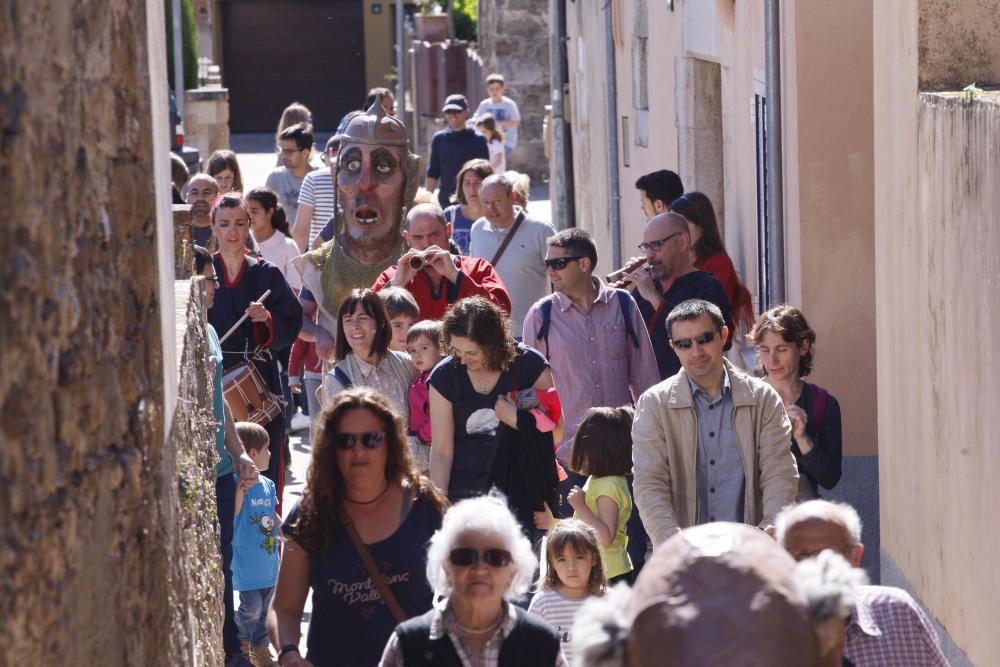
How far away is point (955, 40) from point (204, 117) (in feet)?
60.1

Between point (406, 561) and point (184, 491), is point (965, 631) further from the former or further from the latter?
point (184, 491)

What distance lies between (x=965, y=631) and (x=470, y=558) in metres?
2.24

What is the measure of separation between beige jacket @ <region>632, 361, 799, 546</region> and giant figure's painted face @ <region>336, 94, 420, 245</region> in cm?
423

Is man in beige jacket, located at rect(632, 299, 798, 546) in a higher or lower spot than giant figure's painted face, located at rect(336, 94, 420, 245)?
lower

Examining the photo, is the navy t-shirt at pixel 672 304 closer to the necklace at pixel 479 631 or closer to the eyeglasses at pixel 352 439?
the eyeglasses at pixel 352 439

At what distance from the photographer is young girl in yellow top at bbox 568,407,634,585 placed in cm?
628

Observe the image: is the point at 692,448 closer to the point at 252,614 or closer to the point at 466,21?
the point at 252,614

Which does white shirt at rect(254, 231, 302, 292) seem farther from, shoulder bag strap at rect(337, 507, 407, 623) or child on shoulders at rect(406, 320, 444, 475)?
shoulder bag strap at rect(337, 507, 407, 623)

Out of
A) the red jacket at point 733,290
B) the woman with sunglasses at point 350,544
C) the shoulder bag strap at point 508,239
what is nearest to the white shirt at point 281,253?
the shoulder bag strap at point 508,239

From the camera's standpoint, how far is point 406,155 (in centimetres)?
1005

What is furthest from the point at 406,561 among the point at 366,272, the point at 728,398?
the point at 366,272

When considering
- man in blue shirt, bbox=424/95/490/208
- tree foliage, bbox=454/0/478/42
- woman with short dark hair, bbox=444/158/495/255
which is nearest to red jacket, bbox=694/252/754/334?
woman with short dark hair, bbox=444/158/495/255

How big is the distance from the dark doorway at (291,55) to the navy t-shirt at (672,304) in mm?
33992

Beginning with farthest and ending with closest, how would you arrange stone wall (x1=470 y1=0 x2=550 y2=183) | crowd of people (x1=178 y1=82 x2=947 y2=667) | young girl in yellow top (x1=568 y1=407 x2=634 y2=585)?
stone wall (x1=470 y1=0 x2=550 y2=183)
young girl in yellow top (x1=568 y1=407 x2=634 y2=585)
crowd of people (x1=178 y1=82 x2=947 y2=667)
